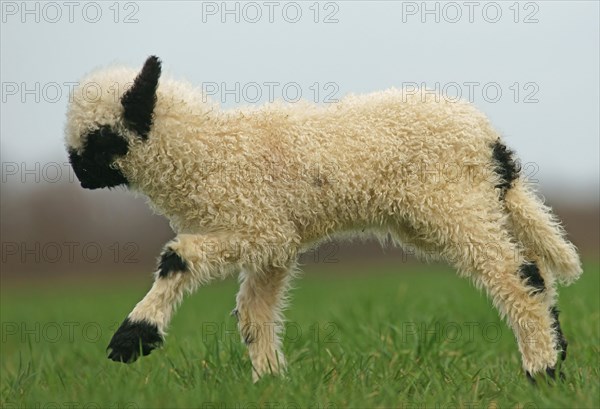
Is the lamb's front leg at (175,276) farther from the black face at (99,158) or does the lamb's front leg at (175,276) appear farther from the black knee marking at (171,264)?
the black face at (99,158)

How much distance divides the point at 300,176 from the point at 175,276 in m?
0.92

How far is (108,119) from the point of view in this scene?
524 centimetres

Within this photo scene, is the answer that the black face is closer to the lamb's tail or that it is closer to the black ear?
the black ear

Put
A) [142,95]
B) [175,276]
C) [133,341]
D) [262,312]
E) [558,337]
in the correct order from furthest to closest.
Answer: [262,312] → [558,337] → [142,95] → [175,276] → [133,341]

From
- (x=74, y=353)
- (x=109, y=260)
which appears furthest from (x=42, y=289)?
(x=74, y=353)

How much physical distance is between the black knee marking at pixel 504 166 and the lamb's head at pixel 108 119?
206cm

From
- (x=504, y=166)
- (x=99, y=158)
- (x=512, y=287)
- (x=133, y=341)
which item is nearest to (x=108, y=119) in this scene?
(x=99, y=158)

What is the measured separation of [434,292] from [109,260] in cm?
1781

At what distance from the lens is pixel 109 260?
2898 cm

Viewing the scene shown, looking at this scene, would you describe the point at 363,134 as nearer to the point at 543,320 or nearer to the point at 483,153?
the point at 483,153

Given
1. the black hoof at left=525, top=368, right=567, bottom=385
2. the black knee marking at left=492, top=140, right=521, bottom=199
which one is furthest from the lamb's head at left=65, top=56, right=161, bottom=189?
the black hoof at left=525, top=368, right=567, bottom=385

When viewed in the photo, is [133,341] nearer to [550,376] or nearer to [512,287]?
[512,287]

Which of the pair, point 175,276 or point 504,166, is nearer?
point 175,276

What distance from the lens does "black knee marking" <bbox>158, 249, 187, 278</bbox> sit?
504 centimetres
